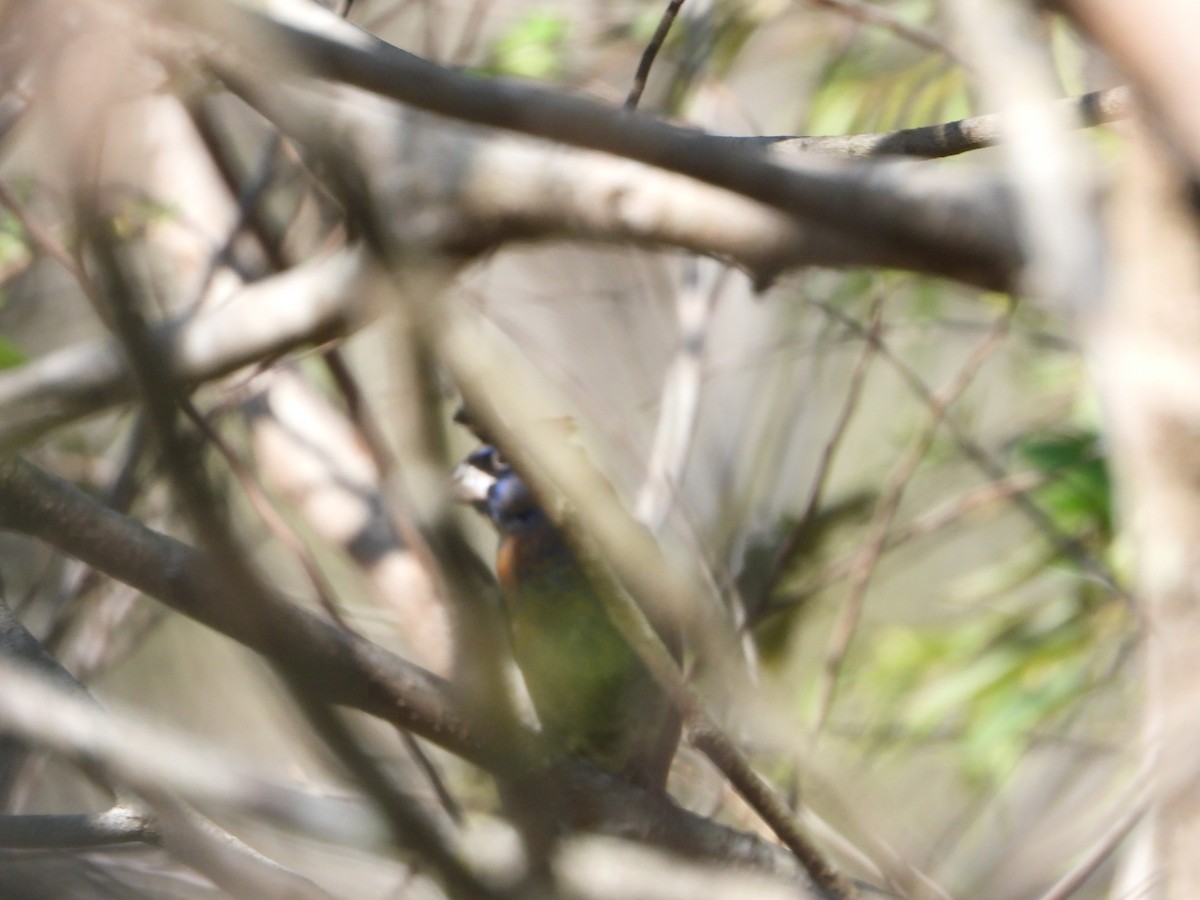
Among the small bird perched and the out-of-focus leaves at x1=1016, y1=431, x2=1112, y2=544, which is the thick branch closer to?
the small bird perched

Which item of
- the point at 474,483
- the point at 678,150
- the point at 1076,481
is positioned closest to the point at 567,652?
the point at 474,483

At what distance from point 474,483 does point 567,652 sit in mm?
627

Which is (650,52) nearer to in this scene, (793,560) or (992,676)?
(793,560)

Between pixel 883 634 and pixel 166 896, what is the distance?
2960 millimetres

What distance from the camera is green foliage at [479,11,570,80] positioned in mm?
3240

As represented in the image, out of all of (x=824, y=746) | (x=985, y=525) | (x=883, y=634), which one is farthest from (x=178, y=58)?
(x=985, y=525)

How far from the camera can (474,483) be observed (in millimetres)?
3230

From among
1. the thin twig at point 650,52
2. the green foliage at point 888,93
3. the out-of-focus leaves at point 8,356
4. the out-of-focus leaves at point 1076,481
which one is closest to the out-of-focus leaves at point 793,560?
the out-of-focus leaves at point 1076,481

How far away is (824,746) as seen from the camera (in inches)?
112

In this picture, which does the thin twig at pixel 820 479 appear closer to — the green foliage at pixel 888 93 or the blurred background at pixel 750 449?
the blurred background at pixel 750 449

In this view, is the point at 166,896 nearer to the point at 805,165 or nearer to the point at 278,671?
the point at 278,671

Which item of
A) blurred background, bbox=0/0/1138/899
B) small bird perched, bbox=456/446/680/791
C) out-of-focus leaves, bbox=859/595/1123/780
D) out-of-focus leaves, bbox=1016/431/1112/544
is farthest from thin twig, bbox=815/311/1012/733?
out-of-focus leaves, bbox=859/595/1123/780

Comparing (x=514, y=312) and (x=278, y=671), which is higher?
(x=514, y=312)

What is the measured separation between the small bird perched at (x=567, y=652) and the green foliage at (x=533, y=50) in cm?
94
